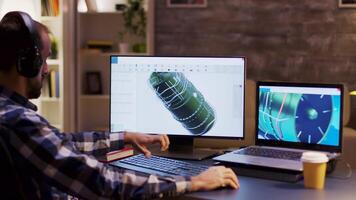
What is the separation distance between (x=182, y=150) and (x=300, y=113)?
0.52m

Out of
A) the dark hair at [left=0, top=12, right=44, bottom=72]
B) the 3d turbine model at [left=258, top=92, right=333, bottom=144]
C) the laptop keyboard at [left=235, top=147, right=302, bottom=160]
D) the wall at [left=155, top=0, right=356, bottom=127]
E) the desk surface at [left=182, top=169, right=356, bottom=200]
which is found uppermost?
the wall at [left=155, top=0, right=356, bottom=127]

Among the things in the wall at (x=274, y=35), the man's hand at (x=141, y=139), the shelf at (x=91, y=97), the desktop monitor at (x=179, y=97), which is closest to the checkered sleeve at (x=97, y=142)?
the man's hand at (x=141, y=139)

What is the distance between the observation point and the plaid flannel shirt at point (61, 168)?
55.2 inches

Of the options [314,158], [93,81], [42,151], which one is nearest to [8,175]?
[42,151]

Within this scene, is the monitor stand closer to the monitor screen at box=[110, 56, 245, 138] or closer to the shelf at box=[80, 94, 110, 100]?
the monitor screen at box=[110, 56, 245, 138]

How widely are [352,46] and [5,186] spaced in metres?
3.65

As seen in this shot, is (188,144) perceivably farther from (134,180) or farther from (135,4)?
(135,4)

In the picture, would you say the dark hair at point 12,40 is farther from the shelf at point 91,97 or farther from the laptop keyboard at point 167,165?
the shelf at point 91,97

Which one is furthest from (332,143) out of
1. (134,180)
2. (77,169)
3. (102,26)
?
(102,26)

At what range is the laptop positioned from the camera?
1.93 m

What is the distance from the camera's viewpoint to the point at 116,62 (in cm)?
223

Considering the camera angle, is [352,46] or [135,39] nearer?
[352,46]

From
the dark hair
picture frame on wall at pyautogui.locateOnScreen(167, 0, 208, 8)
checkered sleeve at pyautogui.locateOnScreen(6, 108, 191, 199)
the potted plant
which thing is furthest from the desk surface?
the potted plant

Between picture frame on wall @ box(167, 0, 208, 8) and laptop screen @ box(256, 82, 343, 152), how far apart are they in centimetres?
294
